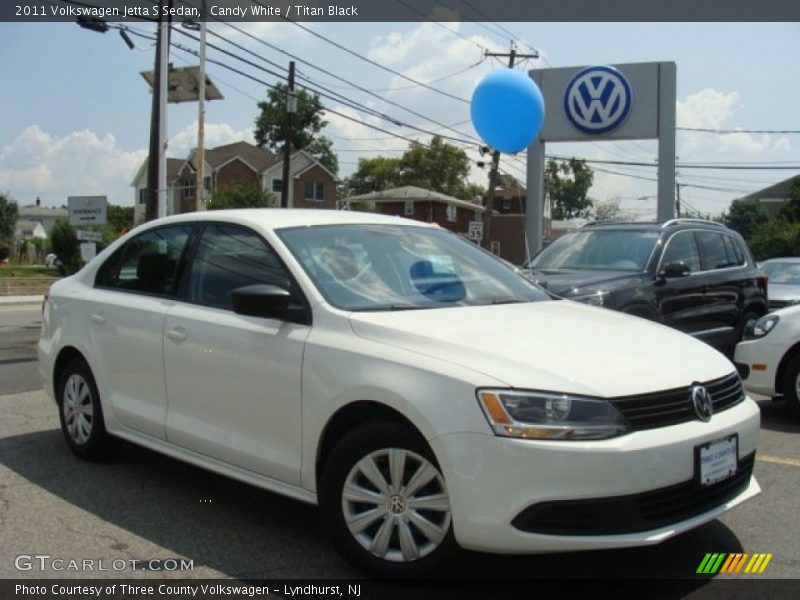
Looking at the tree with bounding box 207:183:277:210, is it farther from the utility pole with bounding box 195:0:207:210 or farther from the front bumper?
the front bumper

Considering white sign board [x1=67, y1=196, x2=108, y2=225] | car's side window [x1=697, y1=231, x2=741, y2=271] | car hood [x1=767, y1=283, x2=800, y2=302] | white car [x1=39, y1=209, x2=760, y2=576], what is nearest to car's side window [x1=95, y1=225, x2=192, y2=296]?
white car [x1=39, y1=209, x2=760, y2=576]

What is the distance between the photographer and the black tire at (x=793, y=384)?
6.75 metres

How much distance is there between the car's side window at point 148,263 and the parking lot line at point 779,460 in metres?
4.14

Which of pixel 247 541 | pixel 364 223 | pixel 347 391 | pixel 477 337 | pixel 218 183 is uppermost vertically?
pixel 218 183

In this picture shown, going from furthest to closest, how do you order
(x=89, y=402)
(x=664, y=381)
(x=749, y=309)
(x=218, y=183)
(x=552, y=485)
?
1. (x=218, y=183)
2. (x=749, y=309)
3. (x=89, y=402)
4. (x=664, y=381)
5. (x=552, y=485)

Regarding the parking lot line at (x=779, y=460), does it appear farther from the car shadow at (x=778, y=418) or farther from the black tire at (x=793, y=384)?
the black tire at (x=793, y=384)

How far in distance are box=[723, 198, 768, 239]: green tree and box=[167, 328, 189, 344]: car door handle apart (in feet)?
246

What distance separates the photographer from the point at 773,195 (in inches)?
3169

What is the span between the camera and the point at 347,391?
11.5 feet

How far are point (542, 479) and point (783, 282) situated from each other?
12634mm

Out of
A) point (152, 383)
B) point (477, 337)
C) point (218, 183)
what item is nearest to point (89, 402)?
point (152, 383)

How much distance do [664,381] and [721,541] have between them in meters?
1.16

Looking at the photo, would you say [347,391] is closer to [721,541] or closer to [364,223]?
[364,223]

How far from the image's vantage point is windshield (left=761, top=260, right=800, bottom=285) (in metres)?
14.0
